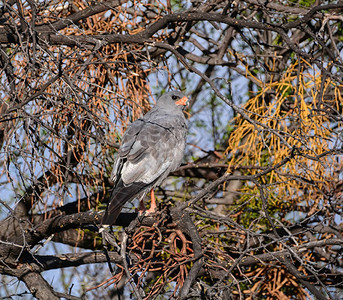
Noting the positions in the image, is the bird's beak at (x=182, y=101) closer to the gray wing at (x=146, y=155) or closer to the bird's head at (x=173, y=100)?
the bird's head at (x=173, y=100)

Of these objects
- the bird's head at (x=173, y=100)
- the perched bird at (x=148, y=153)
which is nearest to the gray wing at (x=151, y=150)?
the perched bird at (x=148, y=153)

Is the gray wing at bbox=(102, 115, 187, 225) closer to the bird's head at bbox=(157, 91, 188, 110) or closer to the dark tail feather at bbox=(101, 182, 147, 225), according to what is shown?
the dark tail feather at bbox=(101, 182, 147, 225)

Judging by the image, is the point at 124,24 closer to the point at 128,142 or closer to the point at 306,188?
the point at 128,142

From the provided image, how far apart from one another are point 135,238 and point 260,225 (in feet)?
6.10

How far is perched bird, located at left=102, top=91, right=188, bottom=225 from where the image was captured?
155 inches

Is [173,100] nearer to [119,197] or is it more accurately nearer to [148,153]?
[148,153]

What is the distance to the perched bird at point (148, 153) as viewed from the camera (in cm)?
394

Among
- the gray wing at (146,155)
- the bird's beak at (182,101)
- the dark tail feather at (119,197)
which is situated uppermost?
the bird's beak at (182,101)

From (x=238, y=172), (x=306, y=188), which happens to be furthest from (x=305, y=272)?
(x=238, y=172)

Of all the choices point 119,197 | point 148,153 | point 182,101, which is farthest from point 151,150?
point 182,101

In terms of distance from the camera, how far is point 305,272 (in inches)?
189

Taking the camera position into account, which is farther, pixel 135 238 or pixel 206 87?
pixel 206 87

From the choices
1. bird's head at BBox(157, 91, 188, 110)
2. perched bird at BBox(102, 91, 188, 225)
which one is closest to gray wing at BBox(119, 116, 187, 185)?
perched bird at BBox(102, 91, 188, 225)

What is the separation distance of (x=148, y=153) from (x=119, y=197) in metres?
0.56
